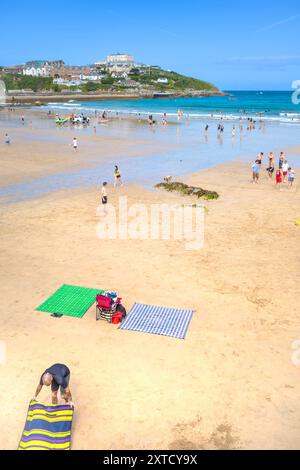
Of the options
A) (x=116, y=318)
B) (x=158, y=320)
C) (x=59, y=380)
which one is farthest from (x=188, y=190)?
(x=59, y=380)

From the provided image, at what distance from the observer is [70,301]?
10.2 meters

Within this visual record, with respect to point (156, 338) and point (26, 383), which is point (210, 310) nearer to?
point (156, 338)

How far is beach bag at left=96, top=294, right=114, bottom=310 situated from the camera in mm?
9070

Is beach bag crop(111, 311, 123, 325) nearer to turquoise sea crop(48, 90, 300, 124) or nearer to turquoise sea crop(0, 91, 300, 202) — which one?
turquoise sea crop(0, 91, 300, 202)

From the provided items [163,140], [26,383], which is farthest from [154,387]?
[163,140]

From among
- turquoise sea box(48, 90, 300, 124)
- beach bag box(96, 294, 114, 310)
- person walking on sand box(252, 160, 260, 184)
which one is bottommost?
beach bag box(96, 294, 114, 310)

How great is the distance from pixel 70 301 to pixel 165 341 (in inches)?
113

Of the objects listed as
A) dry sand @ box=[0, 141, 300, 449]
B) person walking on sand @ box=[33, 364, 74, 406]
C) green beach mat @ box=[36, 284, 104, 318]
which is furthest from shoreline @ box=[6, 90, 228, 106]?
person walking on sand @ box=[33, 364, 74, 406]

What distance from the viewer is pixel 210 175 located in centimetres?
2502

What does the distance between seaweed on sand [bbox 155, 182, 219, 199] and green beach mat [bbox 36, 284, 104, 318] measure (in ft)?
34.6

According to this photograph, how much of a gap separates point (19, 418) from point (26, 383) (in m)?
0.83

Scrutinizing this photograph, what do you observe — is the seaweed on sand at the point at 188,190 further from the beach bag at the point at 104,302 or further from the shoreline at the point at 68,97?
the shoreline at the point at 68,97

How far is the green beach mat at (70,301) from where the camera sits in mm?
9766
